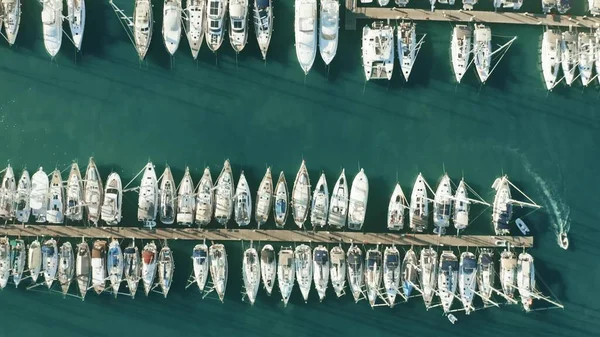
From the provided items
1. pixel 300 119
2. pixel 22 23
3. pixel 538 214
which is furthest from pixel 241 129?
pixel 538 214

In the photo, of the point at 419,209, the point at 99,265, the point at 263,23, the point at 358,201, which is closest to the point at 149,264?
the point at 99,265

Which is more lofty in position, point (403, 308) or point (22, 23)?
point (22, 23)

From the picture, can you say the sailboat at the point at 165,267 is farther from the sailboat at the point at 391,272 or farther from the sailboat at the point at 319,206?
the sailboat at the point at 391,272

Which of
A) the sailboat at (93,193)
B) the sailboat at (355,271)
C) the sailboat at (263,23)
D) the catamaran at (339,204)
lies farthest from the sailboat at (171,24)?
the sailboat at (355,271)

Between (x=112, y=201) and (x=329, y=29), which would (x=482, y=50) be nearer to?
(x=329, y=29)

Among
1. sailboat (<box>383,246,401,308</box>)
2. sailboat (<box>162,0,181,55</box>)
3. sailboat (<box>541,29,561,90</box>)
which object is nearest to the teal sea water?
sailboat (<box>541,29,561,90</box>)

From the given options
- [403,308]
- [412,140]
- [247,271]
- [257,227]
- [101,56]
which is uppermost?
[101,56]

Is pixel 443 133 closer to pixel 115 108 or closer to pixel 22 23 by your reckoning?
pixel 115 108
